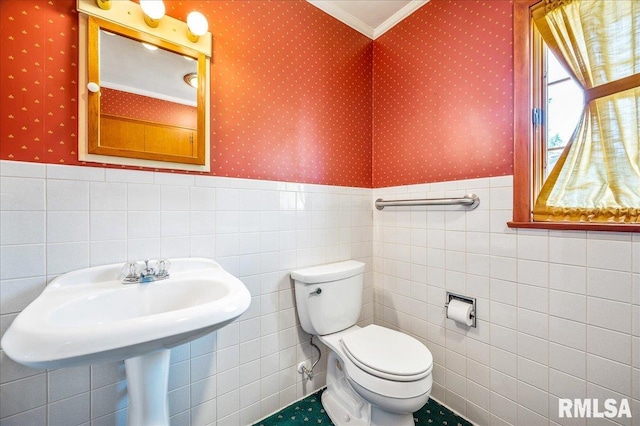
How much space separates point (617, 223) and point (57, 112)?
2086mm

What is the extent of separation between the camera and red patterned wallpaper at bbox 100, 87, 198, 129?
102 cm

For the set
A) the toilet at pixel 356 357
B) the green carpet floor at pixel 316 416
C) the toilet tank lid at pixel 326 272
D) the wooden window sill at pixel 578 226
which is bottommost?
the green carpet floor at pixel 316 416

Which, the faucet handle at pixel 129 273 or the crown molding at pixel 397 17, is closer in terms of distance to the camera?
the faucet handle at pixel 129 273

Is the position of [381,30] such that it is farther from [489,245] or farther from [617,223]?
[617,223]

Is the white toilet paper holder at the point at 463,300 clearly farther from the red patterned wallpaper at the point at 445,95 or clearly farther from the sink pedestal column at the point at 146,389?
the sink pedestal column at the point at 146,389

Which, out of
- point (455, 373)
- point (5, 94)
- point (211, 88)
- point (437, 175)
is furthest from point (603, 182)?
point (5, 94)

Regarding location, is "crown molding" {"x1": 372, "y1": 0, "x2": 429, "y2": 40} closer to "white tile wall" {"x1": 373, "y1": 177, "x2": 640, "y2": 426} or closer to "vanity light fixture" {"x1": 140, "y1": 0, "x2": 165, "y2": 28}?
"white tile wall" {"x1": 373, "y1": 177, "x2": 640, "y2": 426}

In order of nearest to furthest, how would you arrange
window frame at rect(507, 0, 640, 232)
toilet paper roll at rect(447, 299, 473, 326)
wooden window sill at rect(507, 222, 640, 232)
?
wooden window sill at rect(507, 222, 640, 232) → window frame at rect(507, 0, 640, 232) → toilet paper roll at rect(447, 299, 473, 326)

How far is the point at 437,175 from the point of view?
59.4 inches

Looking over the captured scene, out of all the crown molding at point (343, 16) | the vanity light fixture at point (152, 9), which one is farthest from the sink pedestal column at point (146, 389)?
the crown molding at point (343, 16)

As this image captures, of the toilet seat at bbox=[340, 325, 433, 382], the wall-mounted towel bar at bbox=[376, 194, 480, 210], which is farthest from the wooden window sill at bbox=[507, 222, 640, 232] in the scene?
the toilet seat at bbox=[340, 325, 433, 382]

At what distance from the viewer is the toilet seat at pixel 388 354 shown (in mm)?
1037

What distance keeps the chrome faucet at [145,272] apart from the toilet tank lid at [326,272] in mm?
617

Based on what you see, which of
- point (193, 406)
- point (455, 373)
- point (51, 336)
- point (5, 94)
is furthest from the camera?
point (455, 373)
